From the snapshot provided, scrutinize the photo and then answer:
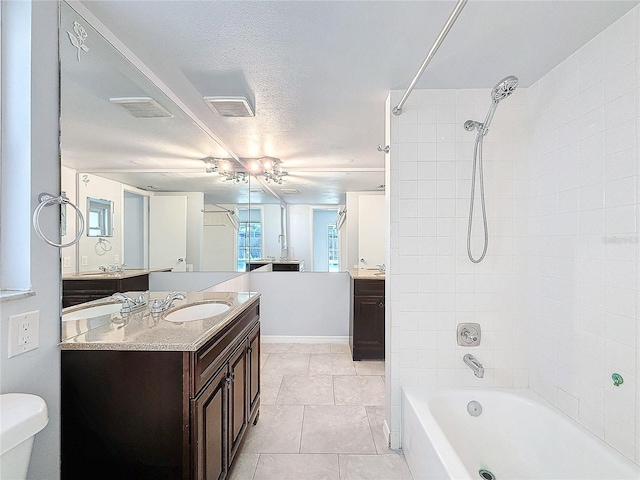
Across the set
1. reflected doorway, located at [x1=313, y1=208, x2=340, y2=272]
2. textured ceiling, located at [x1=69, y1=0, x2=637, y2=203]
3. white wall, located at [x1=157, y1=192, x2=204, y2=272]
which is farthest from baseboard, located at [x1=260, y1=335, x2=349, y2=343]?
textured ceiling, located at [x1=69, y1=0, x2=637, y2=203]

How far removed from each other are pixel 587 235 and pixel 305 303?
Answer: 3027 mm

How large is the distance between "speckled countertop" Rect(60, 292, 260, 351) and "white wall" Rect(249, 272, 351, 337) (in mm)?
2288

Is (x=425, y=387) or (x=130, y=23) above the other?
(x=130, y=23)

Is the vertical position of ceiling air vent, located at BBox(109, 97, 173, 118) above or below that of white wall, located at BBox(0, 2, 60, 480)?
above

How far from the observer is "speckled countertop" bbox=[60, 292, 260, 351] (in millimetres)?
1311

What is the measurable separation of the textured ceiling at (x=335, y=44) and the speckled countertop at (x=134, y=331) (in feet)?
4.32

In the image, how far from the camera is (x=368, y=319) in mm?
3518

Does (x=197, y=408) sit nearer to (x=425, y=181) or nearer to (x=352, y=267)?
(x=425, y=181)

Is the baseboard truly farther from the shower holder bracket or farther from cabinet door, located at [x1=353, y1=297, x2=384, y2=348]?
the shower holder bracket

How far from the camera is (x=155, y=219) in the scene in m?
2.27

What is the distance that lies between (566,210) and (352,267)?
8.70 feet

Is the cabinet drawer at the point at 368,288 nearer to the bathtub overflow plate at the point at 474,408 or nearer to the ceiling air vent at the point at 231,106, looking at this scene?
the bathtub overflow plate at the point at 474,408

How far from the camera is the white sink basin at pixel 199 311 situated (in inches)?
79.0

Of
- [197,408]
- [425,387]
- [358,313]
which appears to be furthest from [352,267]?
[197,408]
